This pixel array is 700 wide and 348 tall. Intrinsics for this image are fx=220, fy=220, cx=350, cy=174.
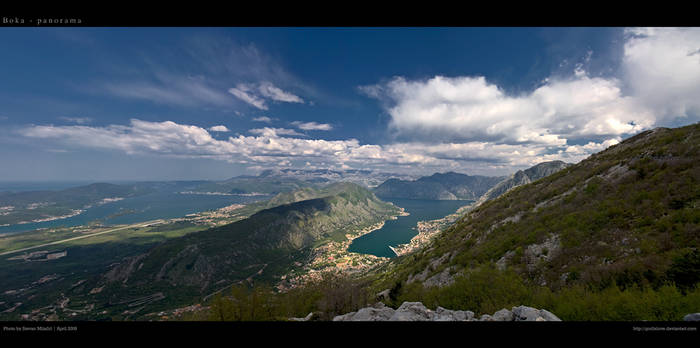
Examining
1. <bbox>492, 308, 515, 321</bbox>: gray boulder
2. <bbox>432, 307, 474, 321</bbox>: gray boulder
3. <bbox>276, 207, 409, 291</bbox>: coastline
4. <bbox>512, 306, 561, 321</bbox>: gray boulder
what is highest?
<bbox>512, 306, 561, 321</bbox>: gray boulder

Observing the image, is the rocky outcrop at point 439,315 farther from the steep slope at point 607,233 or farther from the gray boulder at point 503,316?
the steep slope at point 607,233

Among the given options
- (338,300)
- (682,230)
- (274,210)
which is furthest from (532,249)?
(274,210)

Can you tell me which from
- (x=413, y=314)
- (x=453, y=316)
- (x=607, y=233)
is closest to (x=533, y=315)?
(x=453, y=316)

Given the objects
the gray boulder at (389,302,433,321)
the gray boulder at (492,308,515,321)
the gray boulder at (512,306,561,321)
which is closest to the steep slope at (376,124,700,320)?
the gray boulder at (492,308,515,321)

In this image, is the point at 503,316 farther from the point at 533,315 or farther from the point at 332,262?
the point at 332,262

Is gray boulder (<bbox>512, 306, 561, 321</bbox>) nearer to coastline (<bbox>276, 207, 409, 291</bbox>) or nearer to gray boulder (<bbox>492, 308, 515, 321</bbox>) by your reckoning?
gray boulder (<bbox>492, 308, 515, 321</bbox>)
